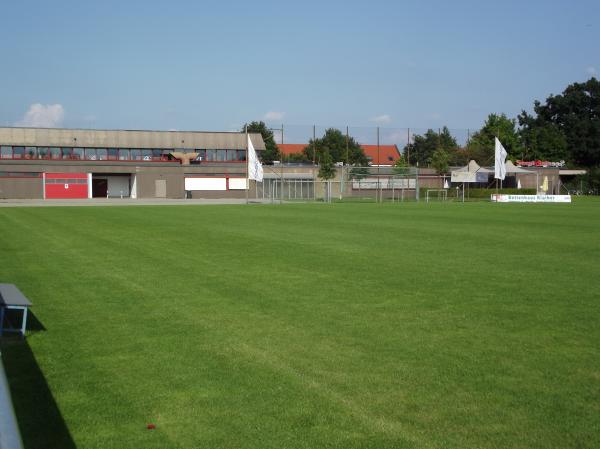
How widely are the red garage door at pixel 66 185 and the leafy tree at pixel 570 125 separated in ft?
217

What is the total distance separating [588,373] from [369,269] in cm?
701

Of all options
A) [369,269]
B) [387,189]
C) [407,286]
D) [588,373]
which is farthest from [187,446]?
[387,189]

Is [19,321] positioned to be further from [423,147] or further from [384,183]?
[423,147]

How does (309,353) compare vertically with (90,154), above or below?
below

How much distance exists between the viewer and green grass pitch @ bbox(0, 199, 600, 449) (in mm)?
4914

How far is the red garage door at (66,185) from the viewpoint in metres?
69.9

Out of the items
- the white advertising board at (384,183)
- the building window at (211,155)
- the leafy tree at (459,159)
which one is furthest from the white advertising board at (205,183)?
the leafy tree at (459,159)

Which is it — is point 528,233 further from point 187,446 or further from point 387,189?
point 387,189

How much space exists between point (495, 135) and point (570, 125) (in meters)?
22.0

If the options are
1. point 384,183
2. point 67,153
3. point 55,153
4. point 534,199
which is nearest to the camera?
point 534,199

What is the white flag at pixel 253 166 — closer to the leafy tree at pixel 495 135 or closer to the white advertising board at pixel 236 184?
the white advertising board at pixel 236 184

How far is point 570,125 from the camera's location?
4306 inches

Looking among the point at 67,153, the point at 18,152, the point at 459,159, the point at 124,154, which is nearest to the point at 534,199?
the point at 459,159

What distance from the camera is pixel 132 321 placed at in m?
8.55
